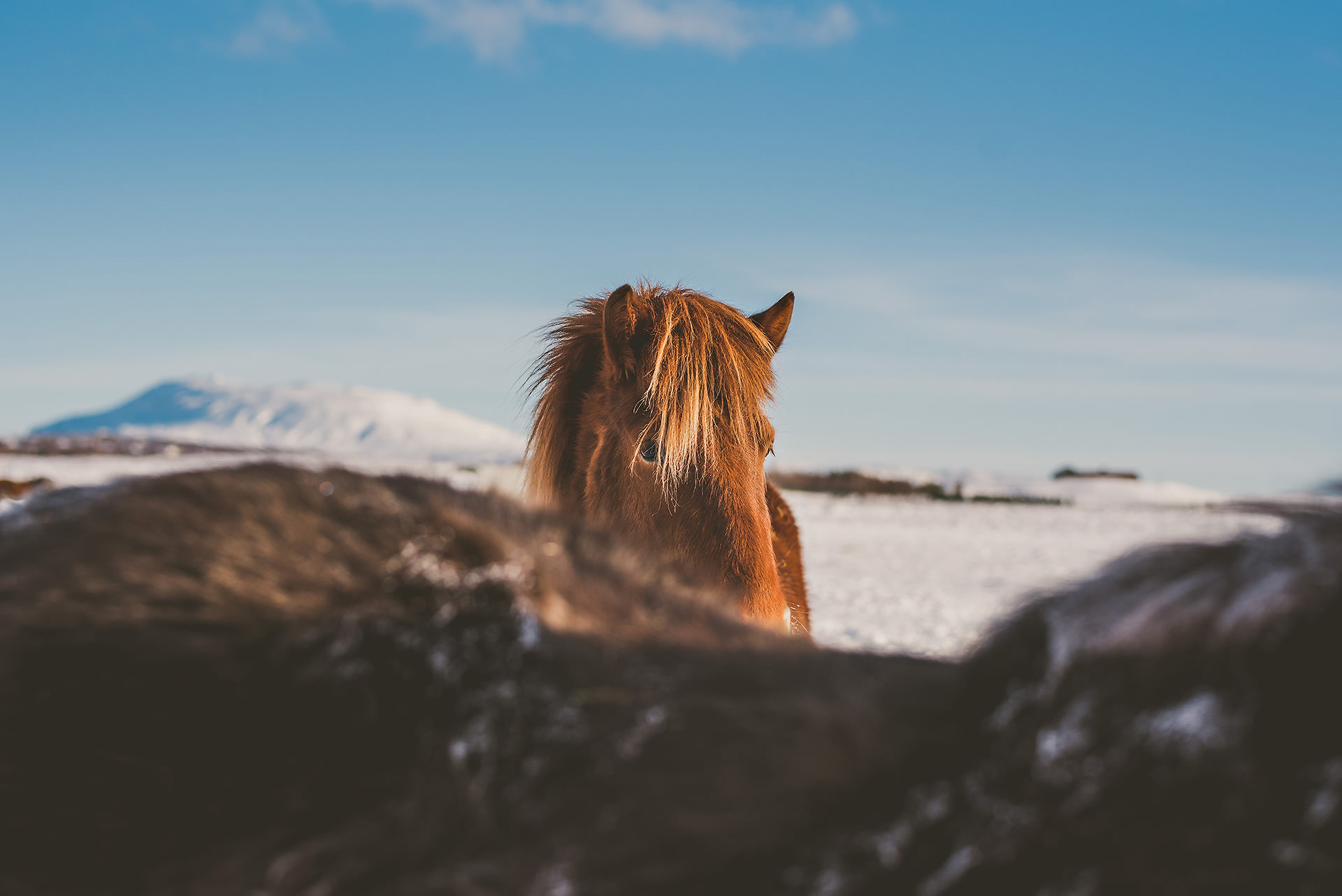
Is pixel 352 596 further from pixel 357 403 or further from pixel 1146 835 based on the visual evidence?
pixel 357 403

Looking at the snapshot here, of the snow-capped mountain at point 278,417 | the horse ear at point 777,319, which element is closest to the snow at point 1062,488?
the horse ear at point 777,319

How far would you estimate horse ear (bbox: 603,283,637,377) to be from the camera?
3320mm

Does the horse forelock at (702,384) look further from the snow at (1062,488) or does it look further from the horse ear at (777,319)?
the snow at (1062,488)

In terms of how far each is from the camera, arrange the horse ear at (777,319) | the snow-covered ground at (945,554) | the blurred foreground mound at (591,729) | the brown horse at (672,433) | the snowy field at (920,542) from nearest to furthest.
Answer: the blurred foreground mound at (591,729) < the snow-covered ground at (945,554) < the snowy field at (920,542) < the brown horse at (672,433) < the horse ear at (777,319)

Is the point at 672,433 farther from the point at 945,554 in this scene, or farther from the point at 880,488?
the point at 880,488

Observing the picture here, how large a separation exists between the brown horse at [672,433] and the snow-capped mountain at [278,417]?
12686 cm

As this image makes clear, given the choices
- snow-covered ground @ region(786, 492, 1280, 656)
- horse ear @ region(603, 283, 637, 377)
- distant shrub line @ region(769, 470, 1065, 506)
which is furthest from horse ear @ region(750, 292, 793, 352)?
distant shrub line @ region(769, 470, 1065, 506)

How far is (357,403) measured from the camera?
155250 millimetres

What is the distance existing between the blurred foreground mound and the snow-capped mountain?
12941 cm

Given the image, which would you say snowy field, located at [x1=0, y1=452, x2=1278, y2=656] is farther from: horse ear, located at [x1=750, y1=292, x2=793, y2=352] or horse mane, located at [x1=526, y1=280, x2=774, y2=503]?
horse ear, located at [x1=750, y1=292, x2=793, y2=352]

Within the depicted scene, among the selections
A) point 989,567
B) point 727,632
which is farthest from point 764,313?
point 989,567

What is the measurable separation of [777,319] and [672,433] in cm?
116

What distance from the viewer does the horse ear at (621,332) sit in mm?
3320

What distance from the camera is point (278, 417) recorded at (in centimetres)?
16075
